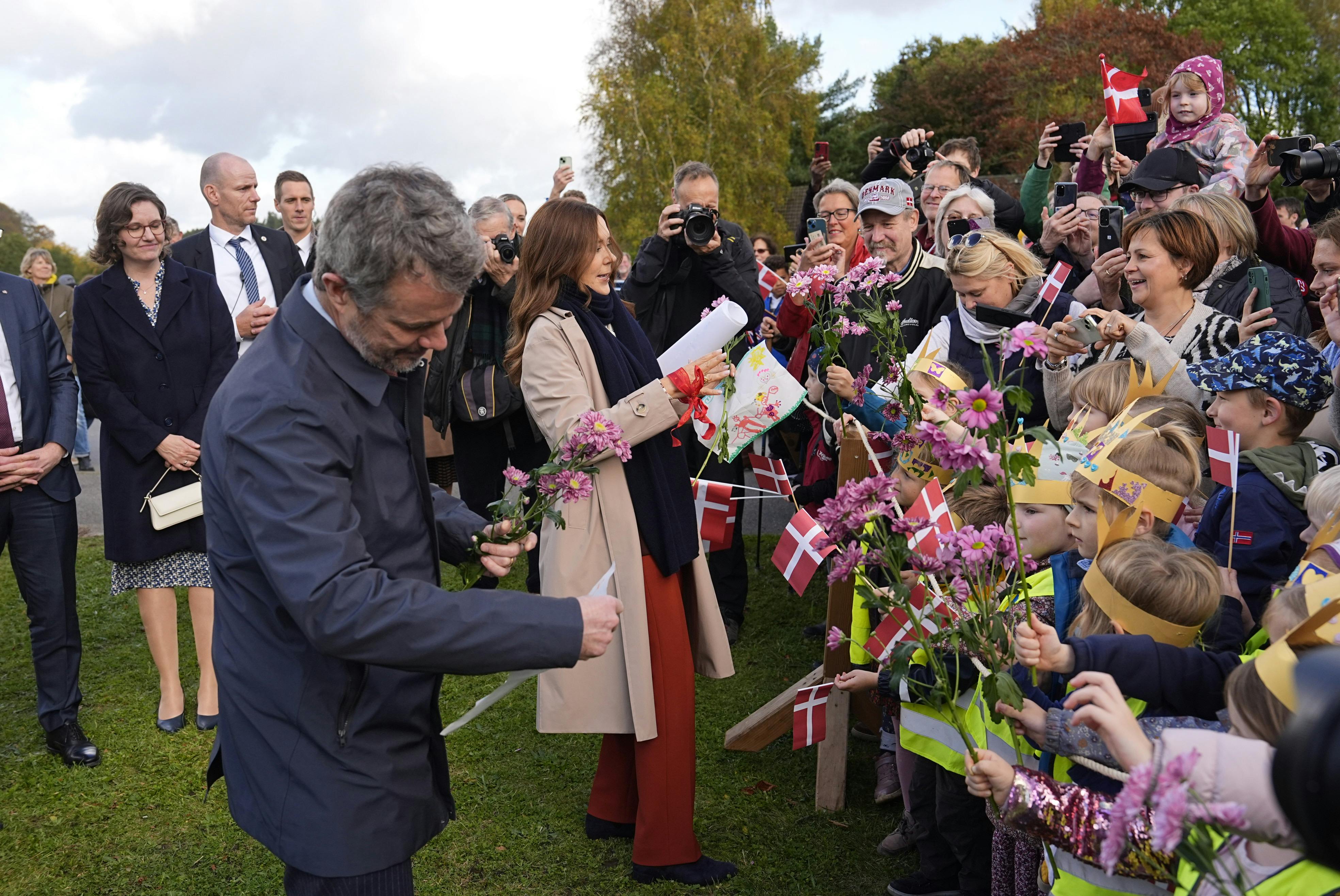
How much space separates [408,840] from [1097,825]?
1266mm

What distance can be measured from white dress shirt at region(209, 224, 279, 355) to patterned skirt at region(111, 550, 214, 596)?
105cm

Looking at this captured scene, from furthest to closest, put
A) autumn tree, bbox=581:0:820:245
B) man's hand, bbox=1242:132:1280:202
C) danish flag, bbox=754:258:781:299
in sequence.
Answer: autumn tree, bbox=581:0:820:245 < danish flag, bbox=754:258:781:299 < man's hand, bbox=1242:132:1280:202

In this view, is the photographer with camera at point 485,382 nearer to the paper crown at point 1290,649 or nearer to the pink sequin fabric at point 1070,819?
the pink sequin fabric at point 1070,819

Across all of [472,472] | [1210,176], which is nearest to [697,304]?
[472,472]

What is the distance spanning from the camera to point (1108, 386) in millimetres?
3240

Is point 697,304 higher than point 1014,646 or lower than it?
higher

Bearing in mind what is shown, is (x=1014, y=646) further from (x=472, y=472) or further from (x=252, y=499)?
(x=472, y=472)

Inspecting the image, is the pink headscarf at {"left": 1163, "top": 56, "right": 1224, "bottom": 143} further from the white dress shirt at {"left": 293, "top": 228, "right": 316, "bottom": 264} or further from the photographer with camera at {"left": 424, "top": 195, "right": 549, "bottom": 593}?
the white dress shirt at {"left": 293, "top": 228, "right": 316, "bottom": 264}

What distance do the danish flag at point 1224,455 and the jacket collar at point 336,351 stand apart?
78.7 inches

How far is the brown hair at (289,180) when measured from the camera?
268 inches

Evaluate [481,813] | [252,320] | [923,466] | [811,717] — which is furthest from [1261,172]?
[252,320]

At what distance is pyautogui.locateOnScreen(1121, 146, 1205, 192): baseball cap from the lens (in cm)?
A: 424

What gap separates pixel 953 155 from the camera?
6.21 meters

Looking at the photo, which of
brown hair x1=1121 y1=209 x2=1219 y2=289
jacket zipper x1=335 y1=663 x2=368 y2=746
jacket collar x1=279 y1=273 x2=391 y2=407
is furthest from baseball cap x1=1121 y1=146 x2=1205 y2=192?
jacket zipper x1=335 y1=663 x2=368 y2=746
